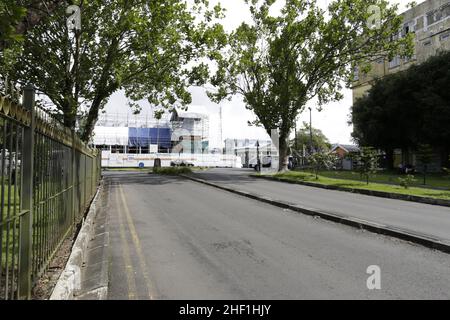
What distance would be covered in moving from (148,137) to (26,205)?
5976cm

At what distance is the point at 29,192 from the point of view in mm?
4082

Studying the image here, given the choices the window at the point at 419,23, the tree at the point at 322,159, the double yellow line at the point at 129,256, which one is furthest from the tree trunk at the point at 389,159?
the double yellow line at the point at 129,256

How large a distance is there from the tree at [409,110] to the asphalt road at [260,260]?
26.0m

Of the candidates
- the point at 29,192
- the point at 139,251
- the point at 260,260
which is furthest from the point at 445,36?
the point at 29,192

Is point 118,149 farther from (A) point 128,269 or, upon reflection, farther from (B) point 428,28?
(A) point 128,269

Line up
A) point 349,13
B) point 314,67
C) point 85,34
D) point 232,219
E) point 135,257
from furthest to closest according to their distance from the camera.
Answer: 1. point 314,67
2. point 349,13
3. point 85,34
4. point 232,219
5. point 135,257

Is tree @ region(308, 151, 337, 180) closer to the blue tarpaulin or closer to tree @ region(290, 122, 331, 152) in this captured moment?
the blue tarpaulin

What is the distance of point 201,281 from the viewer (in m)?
5.30

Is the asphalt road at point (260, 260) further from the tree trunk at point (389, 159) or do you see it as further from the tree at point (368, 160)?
the tree trunk at point (389, 159)

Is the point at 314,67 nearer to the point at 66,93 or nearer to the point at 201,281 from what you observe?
the point at 66,93

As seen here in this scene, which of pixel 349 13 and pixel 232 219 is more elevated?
pixel 349 13

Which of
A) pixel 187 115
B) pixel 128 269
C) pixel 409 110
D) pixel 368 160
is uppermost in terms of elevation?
pixel 187 115

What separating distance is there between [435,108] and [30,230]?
108ft
